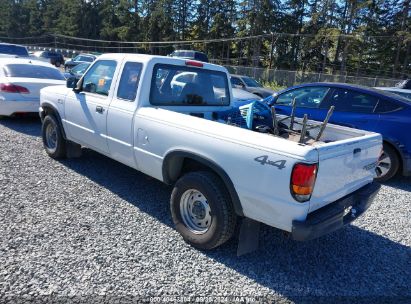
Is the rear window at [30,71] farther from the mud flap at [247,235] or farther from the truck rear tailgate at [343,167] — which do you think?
the truck rear tailgate at [343,167]

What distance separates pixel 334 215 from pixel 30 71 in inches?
322

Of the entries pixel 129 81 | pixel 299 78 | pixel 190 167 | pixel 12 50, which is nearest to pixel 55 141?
pixel 129 81

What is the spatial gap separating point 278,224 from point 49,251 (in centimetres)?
214

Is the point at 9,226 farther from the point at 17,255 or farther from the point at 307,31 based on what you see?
the point at 307,31

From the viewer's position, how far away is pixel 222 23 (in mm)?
53844

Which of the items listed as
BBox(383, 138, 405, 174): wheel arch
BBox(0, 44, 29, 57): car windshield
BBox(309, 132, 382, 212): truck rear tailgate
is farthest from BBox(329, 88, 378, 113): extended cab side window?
BBox(0, 44, 29, 57): car windshield

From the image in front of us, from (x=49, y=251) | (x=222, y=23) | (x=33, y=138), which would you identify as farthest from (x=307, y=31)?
(x=49, y=251)

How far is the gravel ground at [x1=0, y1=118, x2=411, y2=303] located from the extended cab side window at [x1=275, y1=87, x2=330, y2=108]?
257cm

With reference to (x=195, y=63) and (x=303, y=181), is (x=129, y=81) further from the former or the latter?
(x=303, y=181)

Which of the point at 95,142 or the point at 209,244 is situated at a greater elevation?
the point at 95,142

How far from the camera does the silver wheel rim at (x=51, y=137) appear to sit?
5.78 meters

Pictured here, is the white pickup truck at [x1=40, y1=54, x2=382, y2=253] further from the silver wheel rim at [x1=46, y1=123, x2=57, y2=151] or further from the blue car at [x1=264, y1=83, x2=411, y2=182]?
the blue car at [x1=264, y1=83, x2=411, y2=182]

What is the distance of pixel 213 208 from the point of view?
127 inches

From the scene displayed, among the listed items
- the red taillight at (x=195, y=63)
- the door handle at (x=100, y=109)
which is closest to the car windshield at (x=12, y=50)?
the door handle at (x=100, y=109)
